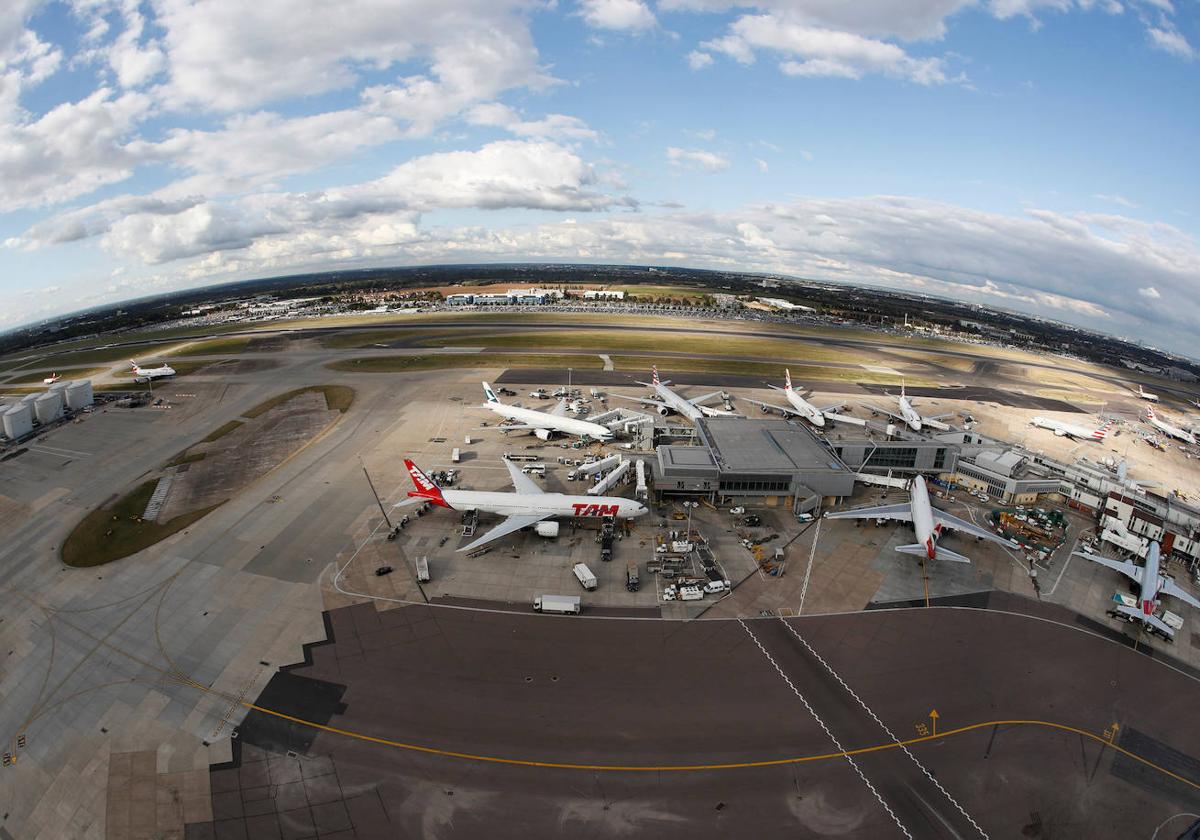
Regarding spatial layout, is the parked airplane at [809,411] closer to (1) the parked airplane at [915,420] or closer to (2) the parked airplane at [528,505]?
(1) the parked airplane at [915,420]

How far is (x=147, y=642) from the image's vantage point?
4250 cm

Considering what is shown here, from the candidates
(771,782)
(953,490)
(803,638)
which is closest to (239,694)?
(771,782)

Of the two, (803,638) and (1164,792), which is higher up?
(803,638)

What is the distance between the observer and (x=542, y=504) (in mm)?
56125

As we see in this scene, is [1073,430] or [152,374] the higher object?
[152,374]

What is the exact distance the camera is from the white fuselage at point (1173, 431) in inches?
4060

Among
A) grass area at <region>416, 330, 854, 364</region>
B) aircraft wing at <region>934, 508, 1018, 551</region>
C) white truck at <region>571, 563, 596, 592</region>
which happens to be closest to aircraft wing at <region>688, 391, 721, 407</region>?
aircraft wing at <region>934, 508, 1018, 551</region>

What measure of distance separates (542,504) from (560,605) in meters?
13.9

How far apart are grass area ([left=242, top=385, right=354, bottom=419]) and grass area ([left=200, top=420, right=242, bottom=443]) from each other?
356 centimetres

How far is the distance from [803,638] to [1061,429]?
95116 millimetres

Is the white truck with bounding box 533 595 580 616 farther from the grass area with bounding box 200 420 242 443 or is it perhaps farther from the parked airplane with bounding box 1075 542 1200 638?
the grass area with bounding box 200 420 242 443

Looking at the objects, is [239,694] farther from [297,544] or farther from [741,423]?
[741,423]

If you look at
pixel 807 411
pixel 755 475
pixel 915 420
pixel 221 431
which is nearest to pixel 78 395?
pixel 221 431

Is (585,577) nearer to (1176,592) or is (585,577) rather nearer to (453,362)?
(1176,592)
